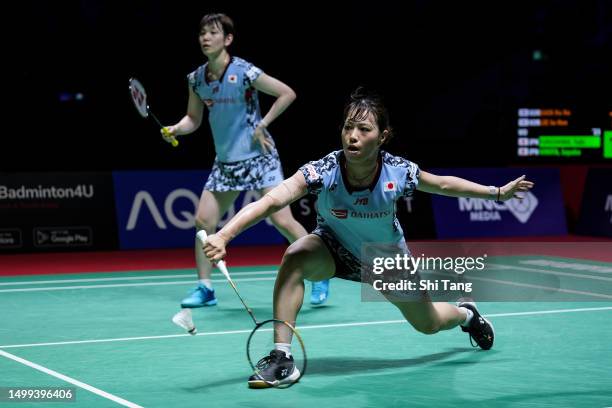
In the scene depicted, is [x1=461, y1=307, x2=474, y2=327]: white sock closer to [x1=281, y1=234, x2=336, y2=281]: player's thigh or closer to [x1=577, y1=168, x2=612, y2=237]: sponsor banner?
[x1=281, y1=234, x2=336, y2=281]: player's thigh

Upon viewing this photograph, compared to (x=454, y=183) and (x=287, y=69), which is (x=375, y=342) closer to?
(x=454, y=183)

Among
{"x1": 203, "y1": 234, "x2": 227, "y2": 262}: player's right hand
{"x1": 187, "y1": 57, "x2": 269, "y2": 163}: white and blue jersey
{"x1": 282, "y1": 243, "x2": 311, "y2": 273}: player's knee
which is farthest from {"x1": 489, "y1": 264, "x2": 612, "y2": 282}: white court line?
{"x1": 203, "y1": 234, "x2": 227, "y2": 262}: player's right hand

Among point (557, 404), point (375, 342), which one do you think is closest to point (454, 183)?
point (557, 404)

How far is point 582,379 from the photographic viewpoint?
4.95 metres

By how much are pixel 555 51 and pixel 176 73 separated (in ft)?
24.7

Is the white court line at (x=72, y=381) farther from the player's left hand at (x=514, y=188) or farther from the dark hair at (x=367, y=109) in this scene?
the player's left hand at (x=514, y=188)

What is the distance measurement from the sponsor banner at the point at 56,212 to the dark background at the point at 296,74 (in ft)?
10.2

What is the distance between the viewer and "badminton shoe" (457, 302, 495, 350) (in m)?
5.64

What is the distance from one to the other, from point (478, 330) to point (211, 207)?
7.92 ft

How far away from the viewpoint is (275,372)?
4590 millimetres

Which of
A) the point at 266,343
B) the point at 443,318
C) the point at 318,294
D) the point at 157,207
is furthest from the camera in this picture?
the point at 157,207

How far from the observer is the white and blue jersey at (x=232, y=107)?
7332mm

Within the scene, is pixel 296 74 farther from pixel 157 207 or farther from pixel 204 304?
pixel 204 304

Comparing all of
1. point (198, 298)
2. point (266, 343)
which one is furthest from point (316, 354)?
point (198, 298)
